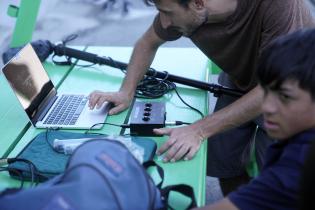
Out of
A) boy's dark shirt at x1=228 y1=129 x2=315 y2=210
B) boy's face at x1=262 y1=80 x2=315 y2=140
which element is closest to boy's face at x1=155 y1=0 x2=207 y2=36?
boy's face at x1=262 y1=80 x2=315 y2=140

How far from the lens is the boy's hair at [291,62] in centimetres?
84

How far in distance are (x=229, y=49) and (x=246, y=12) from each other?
0.17 meters

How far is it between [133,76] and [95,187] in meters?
0.86

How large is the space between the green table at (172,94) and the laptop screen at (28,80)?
0.09 m

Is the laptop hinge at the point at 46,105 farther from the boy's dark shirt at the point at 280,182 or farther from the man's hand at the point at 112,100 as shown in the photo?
the boy's dark shirt at the point at 280,182

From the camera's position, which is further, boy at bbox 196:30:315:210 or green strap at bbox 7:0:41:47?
green strap at bbox 7:0:41:47

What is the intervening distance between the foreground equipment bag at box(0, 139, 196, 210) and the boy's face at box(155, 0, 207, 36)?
63 centimetres

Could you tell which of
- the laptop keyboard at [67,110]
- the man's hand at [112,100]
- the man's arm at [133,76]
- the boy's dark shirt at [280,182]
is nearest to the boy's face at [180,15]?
the man's arm at [133,76]

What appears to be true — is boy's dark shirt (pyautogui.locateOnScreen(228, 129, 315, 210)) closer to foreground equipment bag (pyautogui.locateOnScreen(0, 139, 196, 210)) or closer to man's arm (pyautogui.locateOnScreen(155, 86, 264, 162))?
foreground equipment bag (pyautogui.locateOnScreen(0, 139, 196, 210))

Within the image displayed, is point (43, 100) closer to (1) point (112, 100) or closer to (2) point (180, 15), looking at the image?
(1) point (112, 100)

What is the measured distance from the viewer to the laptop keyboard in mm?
1396

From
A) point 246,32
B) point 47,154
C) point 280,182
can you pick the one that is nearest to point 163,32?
point 246,32

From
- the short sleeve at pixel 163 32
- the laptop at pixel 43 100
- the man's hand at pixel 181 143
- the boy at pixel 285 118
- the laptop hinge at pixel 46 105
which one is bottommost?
the laptop hinge at pixel 46 105

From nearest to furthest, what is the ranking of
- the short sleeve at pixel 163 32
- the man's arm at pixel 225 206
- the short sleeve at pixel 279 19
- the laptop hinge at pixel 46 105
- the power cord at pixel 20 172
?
the man's arm at pixel 225 206 < the power cord at pixel 20 172 < the short sleeve at pixel 279 19 < the laptop hinge at pixel 46 105 < the short sleeve at pixel 163 32
